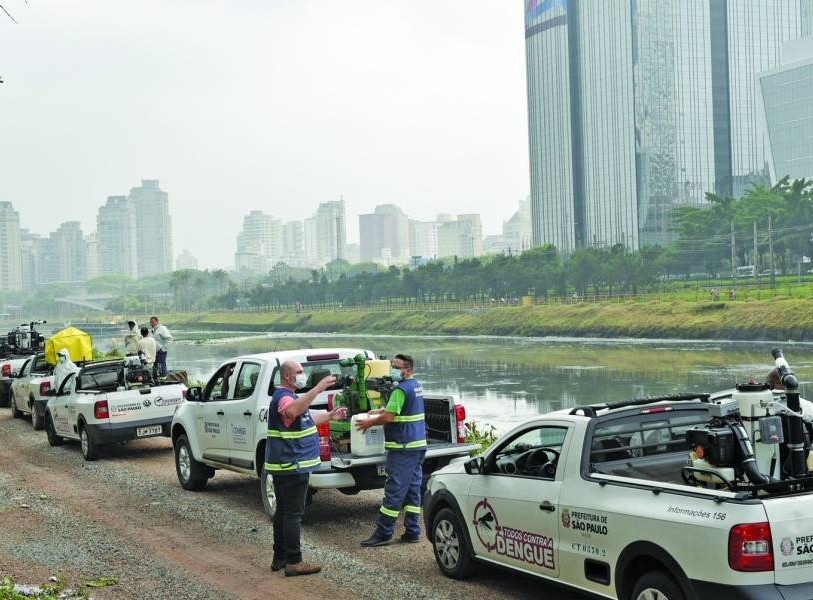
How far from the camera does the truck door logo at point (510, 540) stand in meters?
6.95

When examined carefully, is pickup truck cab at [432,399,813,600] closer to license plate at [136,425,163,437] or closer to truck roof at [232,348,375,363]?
truck roof at [232,348,375,363]

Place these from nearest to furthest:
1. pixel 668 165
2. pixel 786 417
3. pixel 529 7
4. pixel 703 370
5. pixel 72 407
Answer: pixel 786 417, pixel 72 407, pixel 703 370, pixel 668 165, pixel 529 7

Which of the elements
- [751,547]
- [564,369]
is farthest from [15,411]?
[564,369]

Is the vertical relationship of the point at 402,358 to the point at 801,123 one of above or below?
below

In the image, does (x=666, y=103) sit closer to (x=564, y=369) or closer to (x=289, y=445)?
(x=564, y=369)

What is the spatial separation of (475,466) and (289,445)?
62.2 inches

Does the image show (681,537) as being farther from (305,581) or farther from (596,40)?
(596,40)

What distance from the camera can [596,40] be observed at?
554ft

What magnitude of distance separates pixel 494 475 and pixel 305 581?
1.94 m

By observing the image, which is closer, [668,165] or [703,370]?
[703,370]

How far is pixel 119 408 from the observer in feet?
51.7

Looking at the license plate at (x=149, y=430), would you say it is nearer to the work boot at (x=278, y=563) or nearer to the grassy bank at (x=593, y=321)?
the work boot at (x=278, y=563)

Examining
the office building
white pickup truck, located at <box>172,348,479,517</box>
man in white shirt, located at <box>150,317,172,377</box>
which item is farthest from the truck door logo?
the office building

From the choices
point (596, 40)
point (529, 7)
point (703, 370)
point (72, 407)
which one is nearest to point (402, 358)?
point (72, 407)
